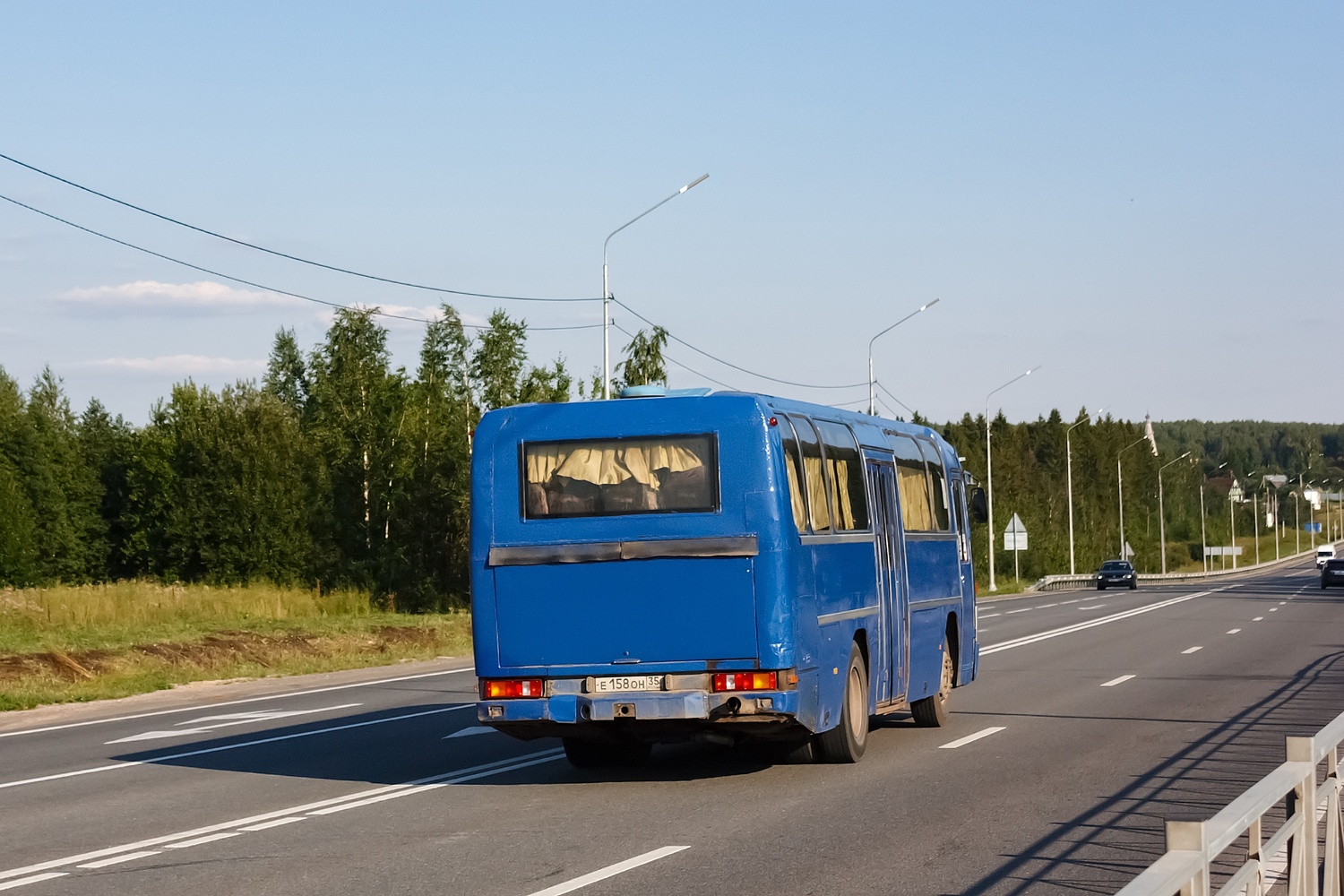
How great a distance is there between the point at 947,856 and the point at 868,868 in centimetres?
59

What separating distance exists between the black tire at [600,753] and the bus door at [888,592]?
2158 millimetres

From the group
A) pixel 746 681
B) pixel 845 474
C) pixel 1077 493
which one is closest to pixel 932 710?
pixel 845 474

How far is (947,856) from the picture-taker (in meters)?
9.22

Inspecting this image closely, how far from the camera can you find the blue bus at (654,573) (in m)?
12.3

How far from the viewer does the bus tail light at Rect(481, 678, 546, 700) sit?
1257cm

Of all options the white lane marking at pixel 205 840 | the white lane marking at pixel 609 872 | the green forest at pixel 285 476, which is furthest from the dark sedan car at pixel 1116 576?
the white lane marking at pixel 609 872

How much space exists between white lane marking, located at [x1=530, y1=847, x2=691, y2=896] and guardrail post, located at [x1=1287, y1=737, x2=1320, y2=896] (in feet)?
11.9

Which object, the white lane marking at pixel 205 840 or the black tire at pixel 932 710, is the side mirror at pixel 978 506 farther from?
the white lane marking at pixel 205 840

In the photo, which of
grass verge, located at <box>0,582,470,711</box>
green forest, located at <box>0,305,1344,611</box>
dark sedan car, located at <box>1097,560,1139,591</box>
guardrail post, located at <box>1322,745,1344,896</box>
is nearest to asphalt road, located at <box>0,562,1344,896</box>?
guardrail post, located at <box>1322,745,1344,896</box>

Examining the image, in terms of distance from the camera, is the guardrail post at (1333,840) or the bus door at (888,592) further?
the bus door at (888,592)

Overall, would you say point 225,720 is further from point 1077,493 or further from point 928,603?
point 1077,493

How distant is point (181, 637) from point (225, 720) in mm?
14069

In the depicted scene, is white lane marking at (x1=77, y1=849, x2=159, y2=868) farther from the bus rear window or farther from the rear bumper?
the bus rear window

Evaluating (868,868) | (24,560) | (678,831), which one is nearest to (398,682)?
(678,831)
